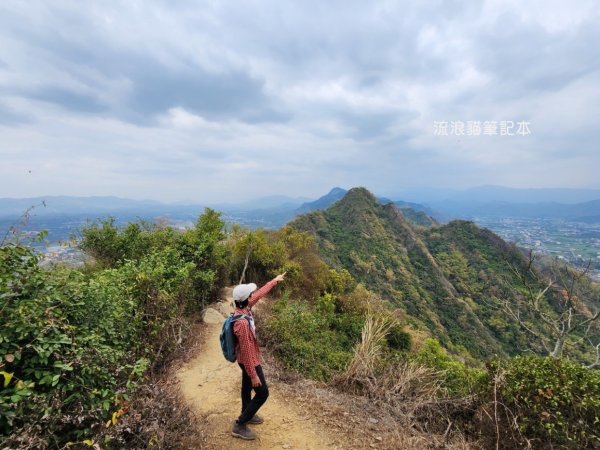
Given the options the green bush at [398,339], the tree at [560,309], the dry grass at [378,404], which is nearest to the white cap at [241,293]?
the dry grass at [378,404]

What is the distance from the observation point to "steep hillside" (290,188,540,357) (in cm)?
3203

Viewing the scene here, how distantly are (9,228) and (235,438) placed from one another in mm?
3383

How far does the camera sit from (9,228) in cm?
280

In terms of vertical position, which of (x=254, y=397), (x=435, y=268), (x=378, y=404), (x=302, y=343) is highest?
(x=254, y=397)

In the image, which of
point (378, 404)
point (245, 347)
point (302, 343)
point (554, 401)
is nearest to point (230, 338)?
point (245, 347)

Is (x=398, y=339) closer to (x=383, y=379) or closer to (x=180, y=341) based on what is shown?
(x=383, y=379)

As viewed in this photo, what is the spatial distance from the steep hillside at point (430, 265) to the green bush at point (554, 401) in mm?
23613

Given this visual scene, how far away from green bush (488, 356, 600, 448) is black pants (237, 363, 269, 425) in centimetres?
319

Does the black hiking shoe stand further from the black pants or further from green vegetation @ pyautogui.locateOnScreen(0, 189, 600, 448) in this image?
green vegetation @ pyautogui.locateOnScreen(0, 189, 600, 448)

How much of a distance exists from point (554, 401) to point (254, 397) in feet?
12.2

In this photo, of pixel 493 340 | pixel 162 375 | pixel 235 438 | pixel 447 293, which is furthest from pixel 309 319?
pixel 447 293

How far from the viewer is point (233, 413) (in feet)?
15.3

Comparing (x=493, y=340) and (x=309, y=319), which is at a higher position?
(x=309, y=319)

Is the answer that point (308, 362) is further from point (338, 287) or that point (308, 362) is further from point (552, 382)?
point (338, 287)
